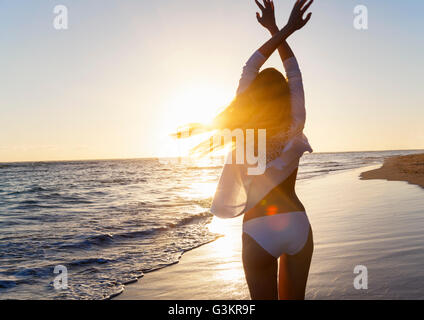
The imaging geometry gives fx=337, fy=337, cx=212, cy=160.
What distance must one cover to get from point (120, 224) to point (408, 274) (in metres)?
8.64

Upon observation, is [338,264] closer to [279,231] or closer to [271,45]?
[279,231]

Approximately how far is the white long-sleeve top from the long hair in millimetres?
51

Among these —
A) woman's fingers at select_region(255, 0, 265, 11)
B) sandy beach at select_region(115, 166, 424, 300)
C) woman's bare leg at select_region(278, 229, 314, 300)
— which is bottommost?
sandy beach at select_region(115, 166, 424, 300)

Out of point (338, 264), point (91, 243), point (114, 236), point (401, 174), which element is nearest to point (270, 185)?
point (338, 264)

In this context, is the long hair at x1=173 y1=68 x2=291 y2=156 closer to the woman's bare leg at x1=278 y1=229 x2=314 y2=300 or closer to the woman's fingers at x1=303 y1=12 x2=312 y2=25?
the woman's fingers at x1=303 y1=12 x2=312 y2=25

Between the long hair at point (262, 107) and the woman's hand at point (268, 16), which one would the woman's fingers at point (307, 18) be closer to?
the woman's hand at point (268, 16)

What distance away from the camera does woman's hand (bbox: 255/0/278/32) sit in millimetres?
2498

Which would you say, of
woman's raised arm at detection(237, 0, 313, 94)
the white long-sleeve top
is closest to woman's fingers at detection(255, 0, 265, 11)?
woman's raised arm at detection(237, 0, 313, 94)

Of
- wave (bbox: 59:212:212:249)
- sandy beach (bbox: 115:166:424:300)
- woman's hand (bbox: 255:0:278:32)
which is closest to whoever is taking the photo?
woman's hand (bbox: 255:0:278:32)

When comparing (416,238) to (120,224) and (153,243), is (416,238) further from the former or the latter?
(120,224)

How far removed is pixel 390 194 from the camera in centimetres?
1298

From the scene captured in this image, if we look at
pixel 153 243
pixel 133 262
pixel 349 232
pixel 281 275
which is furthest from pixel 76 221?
pixel 281 275

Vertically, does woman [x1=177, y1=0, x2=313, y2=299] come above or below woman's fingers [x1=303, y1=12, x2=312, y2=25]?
below

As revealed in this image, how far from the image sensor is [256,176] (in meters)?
2.12
